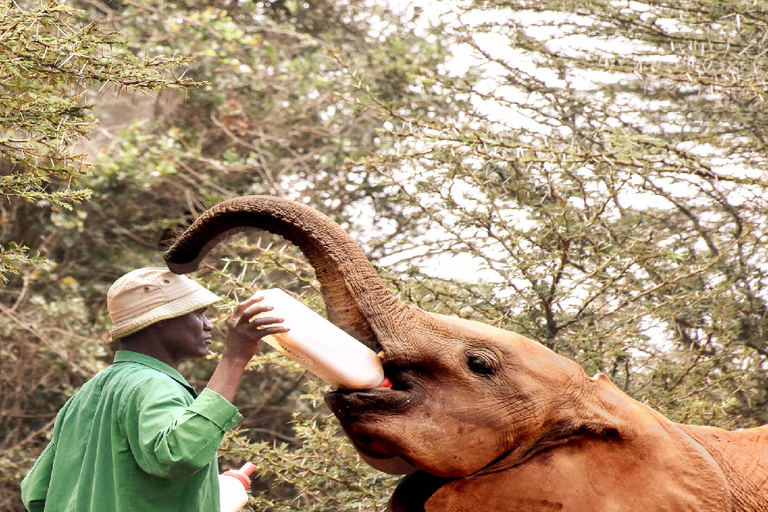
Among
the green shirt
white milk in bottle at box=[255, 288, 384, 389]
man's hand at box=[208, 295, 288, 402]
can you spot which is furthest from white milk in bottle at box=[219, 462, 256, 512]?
white milk in bottle at box=[255, 288, 384, 389]

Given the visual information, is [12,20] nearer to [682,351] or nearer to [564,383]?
[564,383]

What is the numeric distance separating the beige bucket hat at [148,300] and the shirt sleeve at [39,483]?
1.61 feet

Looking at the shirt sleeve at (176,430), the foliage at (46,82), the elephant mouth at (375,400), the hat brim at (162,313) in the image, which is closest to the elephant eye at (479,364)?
the elephant mouth at (375,400)

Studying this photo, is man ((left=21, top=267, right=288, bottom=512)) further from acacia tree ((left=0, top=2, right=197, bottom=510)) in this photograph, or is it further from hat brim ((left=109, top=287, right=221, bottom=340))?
acacia tree ((left=0, top=2, right=197, bottom=510))

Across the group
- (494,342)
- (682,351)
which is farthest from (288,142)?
(494,342)

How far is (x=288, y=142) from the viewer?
30.7 feet

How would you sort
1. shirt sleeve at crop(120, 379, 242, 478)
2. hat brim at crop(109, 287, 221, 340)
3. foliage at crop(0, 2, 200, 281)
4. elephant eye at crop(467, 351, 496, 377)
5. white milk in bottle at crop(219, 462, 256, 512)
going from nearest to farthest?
1. shirt sleeve at crop(120, 379, 242, 478)
2. elephant eye at crop(467, 351, 496, 377)
3. hat brim at crop(109, 287, 221, 340)
4. white milk in bottle at crop(219, 462, 256, 512)
5. foliage at crop(0, 2, 200, 281)

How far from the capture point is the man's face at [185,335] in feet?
9.97

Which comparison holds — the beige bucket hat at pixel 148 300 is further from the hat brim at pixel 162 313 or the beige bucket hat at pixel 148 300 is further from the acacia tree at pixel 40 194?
the acacia tree at pixel 40 194

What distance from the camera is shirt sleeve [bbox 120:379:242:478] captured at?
246 cm

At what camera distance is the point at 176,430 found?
246 centimetres

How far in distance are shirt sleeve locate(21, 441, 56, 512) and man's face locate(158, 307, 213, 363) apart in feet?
1.71

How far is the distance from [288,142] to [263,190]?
817mm

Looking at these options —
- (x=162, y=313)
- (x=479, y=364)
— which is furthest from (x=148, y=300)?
(x=479, y=364)
